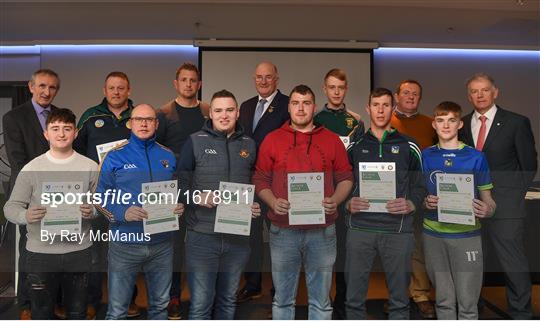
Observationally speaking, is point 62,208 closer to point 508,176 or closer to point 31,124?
point 31,124

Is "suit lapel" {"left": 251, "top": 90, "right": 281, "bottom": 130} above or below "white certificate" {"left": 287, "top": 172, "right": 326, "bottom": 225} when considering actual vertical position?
above

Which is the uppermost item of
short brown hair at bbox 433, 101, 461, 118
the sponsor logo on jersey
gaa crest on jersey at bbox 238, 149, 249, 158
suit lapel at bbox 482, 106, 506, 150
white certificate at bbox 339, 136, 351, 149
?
short brown hair at bbox 433, 101, 461, 118

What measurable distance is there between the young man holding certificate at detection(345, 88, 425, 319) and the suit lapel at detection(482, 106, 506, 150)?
1.76ft

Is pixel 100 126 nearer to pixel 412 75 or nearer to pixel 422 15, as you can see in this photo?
pixel 422 15

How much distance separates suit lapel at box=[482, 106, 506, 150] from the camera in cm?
300

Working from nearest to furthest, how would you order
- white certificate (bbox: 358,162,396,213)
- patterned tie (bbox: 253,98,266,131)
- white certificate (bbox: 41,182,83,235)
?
white certificate (bbox: 41,182,83,235), white certificate (bbox: 358,162,396,213), patterned tie (bbox: 253,98,266,131)

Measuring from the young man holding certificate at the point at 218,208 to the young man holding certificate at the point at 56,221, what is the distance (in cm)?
51

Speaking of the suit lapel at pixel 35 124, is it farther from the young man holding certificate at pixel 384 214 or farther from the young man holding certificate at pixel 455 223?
the young man holding certificate at pixel 455 223

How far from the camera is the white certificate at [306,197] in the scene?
101 inches

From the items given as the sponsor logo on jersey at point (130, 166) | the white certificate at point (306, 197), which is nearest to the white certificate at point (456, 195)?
the white certificate at point (306, 197)

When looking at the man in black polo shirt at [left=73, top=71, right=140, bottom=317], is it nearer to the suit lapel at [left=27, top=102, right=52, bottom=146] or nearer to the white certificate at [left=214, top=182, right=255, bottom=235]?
the suit lapel at [left=27, top=102, right=52, bottom=146]

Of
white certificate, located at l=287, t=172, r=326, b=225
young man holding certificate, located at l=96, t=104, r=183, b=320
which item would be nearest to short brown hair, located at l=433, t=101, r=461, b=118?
white certificate, located at l=287, t=172, r=326, b=225

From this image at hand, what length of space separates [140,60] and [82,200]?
452 cm

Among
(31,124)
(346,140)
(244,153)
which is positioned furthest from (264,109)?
(31,124)
